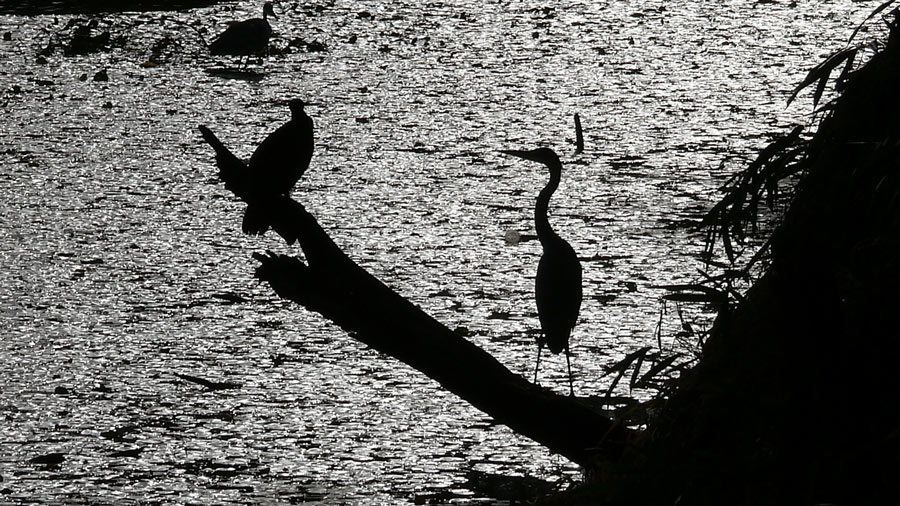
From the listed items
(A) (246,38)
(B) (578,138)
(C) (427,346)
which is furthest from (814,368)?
(A) (246,38)

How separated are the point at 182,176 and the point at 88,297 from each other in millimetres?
1358

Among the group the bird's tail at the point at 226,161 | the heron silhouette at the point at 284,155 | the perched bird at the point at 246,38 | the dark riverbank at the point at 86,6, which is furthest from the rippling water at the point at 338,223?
the bird's tail at the point at 226,161

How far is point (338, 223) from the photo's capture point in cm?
469

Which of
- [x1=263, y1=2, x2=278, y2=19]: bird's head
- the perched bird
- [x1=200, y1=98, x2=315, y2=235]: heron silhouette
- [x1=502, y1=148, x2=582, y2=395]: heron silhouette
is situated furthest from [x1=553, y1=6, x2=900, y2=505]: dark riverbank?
[x1=263, y1=2, x2=278, y2=19]: bird's head

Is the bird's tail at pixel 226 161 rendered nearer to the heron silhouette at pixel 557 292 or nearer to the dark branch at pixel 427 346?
the dark branch at pixel 427 346

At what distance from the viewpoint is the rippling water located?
3.02 m

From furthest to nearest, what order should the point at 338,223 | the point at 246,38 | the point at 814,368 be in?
the point at 246,38 < the point at 338,223 < the point at 814,368

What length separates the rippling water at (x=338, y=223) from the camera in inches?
119

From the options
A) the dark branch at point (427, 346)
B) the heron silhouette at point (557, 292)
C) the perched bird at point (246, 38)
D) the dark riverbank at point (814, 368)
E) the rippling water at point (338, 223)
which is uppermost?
the dark riverbank at point (814, 368)

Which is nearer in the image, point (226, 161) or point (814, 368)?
point (814, 368)

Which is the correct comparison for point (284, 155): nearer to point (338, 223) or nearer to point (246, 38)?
point (338, 223)

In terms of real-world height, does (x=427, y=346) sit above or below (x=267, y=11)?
above

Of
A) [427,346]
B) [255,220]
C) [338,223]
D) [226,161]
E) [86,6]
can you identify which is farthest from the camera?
[86,6]

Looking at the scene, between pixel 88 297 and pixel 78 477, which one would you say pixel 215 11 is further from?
pixel 78 477
